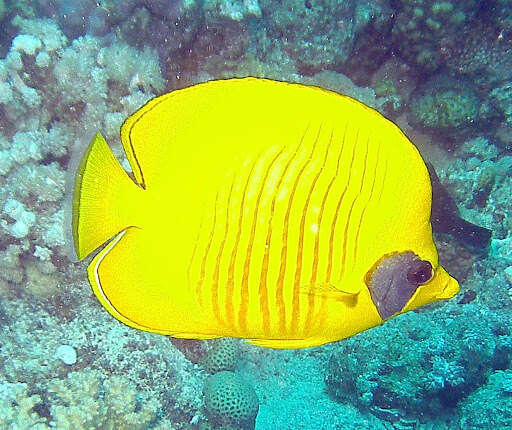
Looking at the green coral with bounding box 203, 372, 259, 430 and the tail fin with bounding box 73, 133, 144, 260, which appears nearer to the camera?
the tail fin with bounding box 73, 133, 144, 260

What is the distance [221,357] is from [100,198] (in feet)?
7.78

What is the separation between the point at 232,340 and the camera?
3.23 metres

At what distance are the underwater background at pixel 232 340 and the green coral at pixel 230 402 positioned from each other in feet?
0.04

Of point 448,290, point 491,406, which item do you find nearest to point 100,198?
point 448,290

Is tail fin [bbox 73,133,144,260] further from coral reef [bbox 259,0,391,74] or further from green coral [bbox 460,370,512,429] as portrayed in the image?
coral reef [bbox 259,0,391,74]

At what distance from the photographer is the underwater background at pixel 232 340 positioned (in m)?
2.85

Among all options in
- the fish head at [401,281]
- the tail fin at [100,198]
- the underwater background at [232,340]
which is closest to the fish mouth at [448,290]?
the fish head at [401,281]

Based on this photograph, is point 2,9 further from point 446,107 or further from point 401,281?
point 401,281

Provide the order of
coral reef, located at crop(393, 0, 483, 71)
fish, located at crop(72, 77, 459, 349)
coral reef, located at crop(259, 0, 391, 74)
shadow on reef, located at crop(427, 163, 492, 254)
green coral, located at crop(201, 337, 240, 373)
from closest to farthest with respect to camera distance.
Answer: fish, located at crop(72, 77, 459, 349), green coral, located at crop(201, 337, 240, 373), shadow on reef, located at crop(427, 163, 492, 254), coral reef, located at crop(259, 0, 391, 74), coral reef, located at crop(393, 0, 483, 71)

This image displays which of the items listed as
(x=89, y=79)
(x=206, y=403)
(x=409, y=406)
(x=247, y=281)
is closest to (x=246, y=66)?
(x=89, y=79)

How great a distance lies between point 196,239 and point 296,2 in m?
3.47

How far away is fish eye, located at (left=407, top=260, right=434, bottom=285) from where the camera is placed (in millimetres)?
1061

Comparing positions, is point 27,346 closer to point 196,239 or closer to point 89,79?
point 89,79

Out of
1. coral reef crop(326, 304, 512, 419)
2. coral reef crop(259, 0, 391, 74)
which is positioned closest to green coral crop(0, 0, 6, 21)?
coral reef crop(259, 0, 391, 74)
